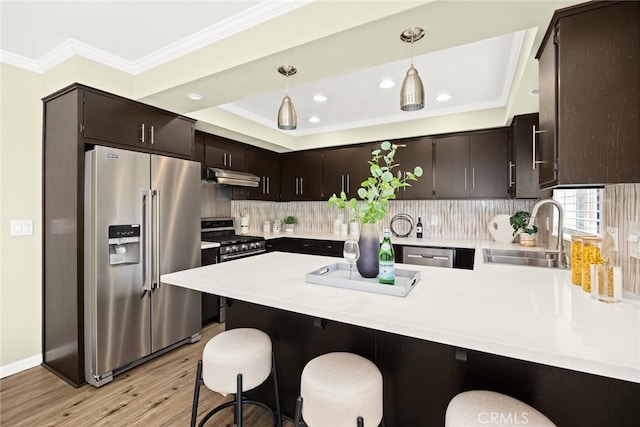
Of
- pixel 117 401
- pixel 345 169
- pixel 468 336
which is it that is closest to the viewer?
pixel 468 336

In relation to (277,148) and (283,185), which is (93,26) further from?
(283,185)

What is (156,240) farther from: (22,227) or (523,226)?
(523,226)

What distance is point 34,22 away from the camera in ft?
6.82

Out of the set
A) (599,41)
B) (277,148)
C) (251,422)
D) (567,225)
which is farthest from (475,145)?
(251,422)

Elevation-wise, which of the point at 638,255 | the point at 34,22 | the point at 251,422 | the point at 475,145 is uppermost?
the point at 34,22

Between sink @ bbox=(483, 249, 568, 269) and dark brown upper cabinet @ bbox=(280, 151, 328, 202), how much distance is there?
2.50 meters

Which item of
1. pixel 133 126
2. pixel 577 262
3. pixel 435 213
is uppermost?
pixel 133 126

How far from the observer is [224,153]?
161 inches

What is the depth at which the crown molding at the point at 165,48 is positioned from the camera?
186 centimetres

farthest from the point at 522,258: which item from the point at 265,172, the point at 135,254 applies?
the point at 265,172

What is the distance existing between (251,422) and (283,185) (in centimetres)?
364

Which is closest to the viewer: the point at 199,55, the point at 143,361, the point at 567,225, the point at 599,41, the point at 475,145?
the point at 599,41

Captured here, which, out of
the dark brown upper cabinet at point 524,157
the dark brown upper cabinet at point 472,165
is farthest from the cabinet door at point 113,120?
the dark brown upper cabinet at point 524,157

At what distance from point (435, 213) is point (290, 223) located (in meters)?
2.30
